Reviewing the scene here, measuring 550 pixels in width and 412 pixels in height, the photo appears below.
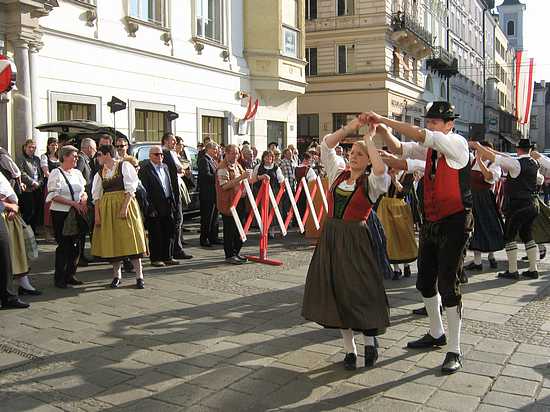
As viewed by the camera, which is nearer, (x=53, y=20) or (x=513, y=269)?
Answer: (x=513, y=269)

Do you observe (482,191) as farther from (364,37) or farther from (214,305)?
(364,37)

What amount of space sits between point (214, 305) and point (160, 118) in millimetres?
11413

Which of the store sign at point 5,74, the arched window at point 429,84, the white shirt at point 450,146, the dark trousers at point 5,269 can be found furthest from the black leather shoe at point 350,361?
the arched window at point 429,84

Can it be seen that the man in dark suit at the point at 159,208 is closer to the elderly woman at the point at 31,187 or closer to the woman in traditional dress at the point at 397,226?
the elderly woman at the point at 31,187

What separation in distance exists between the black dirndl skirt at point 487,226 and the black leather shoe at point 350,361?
4.38m

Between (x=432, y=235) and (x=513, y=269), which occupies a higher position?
(x=432, y=235)

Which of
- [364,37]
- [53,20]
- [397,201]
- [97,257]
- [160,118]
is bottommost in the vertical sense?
[97,257]

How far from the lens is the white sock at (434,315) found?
17.5 feet

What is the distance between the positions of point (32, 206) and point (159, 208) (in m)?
3.41

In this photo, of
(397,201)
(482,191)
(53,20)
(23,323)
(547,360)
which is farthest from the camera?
(53,20)

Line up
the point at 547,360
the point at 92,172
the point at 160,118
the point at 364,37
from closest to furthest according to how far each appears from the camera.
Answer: the point at 547,360 < the point at 92,172 < the point at 160,118 < the point at 364,37

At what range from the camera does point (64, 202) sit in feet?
24.6

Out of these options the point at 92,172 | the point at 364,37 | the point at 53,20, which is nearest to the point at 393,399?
the point at 92,172

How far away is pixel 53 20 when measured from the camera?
44.1 feet
